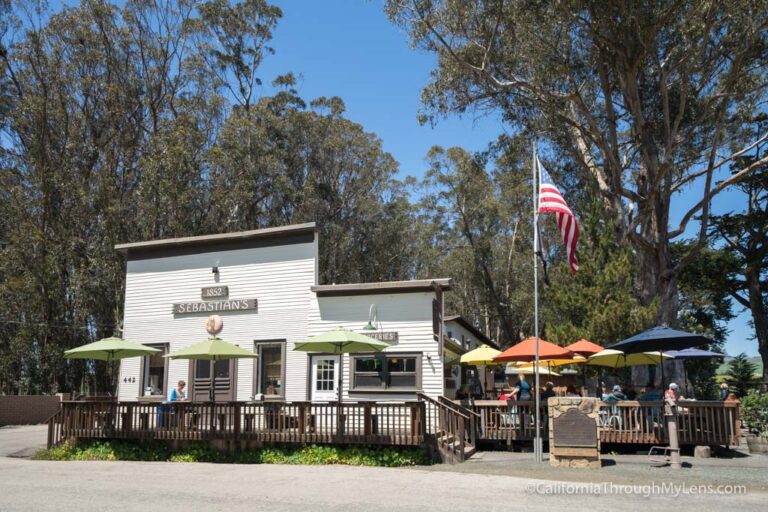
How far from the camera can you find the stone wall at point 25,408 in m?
26.0

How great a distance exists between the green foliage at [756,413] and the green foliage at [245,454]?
851 cm

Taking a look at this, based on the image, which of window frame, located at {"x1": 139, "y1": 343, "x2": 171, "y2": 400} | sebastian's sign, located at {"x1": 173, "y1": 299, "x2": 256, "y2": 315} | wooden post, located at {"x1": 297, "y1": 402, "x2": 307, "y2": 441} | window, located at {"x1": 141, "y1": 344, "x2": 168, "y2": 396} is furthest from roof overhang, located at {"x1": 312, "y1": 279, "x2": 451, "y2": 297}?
window, located at {"x1": 141, "y1": 344, "x2": 168, "y2": 396}

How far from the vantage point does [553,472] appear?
38.2ft

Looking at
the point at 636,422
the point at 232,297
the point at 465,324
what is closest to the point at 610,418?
the point at 636,422

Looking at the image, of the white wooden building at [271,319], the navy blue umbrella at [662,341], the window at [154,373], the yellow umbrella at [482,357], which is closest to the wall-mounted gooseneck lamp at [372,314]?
the white wooden building at [271,319]

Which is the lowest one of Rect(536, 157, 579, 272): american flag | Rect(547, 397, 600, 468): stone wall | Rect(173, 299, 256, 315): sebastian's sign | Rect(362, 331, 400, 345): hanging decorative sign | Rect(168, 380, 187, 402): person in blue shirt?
Rect(547, 397, 600, 468): stone wall

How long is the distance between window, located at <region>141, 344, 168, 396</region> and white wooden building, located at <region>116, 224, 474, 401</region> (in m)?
0.03

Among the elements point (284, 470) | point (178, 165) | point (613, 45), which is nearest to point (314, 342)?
point (284, 470)

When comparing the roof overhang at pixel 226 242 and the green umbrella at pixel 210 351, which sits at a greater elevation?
the roof overhang at pixel 226 242

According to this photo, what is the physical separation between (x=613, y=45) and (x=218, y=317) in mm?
14530

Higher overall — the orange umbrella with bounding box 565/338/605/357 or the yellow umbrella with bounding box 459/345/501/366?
the orange umbrella with bounding box 565/338/605/357

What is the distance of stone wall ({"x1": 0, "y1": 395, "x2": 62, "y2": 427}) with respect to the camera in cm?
2597

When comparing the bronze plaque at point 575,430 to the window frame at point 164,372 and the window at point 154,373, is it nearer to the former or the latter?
A: the window frame at point 164,372

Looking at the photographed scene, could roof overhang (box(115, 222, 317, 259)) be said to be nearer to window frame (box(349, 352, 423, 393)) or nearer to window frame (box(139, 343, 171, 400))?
window frame (box(139, 343, 171, 400))
